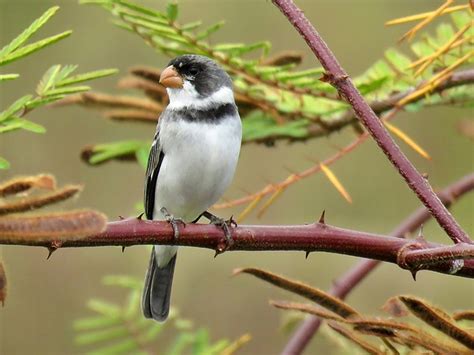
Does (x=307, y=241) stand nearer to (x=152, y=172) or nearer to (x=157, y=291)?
(x=157, y=291)

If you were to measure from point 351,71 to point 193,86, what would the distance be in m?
2.23

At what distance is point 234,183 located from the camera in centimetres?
466

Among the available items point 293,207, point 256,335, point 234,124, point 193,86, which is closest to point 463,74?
point 234,124

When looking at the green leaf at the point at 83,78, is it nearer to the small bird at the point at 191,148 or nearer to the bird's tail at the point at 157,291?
the bird's tail at the point at 157,291

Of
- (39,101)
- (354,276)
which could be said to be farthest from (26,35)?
(354,276)

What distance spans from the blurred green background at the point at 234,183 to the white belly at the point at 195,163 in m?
1.40

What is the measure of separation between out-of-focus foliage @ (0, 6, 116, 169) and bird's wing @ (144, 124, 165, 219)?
1.18 meters

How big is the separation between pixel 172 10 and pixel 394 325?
2.45ft

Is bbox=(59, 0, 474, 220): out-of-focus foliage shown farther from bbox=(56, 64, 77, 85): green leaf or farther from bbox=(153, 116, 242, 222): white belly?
bbox=(153, 116, 242, 222): white belly

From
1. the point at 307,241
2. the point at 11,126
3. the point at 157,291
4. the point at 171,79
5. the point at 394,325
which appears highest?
the point at 171,79

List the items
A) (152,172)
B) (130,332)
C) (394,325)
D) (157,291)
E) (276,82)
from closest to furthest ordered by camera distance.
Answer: (394,325) < (276,82) < (130,332) < (157,291) < (152,172)

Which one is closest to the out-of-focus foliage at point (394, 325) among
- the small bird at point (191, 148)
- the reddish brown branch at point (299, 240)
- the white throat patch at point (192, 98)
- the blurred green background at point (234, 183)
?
the reddish brown branch at point (299, 240)

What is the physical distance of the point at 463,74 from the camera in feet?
5.21

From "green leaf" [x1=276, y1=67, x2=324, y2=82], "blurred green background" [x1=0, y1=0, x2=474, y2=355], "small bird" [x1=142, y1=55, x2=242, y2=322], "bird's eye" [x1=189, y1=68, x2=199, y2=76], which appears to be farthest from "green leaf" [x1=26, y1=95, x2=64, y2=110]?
"blurred green background" [x1=0, y1=0, x2=474, y2=355]
